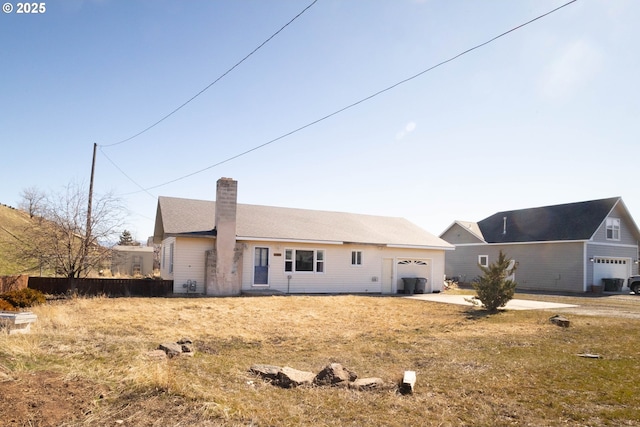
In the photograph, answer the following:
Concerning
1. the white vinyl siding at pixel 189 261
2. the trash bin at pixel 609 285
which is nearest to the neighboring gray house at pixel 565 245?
the trash bin at pixel 609 285

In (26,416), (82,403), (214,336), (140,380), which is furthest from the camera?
(214,336)

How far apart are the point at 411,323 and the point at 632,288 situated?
24245 mm

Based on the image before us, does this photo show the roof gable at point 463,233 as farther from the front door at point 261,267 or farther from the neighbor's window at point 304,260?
the front door at point 261,267

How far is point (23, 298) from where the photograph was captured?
13203 mm

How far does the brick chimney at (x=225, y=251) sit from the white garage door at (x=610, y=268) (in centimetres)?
2340

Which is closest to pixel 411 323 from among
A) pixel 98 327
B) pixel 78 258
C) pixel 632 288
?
pixel 98 327

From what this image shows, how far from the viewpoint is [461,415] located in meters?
5.29

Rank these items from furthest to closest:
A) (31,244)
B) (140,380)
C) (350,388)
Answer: (31,244) < (350,388) < (140,380)

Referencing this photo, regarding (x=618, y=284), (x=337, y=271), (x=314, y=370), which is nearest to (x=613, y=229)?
(x=618, y=284)

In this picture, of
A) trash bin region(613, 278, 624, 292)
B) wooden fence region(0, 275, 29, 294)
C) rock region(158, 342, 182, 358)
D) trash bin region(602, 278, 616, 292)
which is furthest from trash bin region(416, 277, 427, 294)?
rock region(158, 342, 182, 358)

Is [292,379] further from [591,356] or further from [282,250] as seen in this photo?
[282,250]

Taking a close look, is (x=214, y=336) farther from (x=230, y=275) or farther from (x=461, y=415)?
(x=230, y=275)

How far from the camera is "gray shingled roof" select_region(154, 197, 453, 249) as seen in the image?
69.6ft

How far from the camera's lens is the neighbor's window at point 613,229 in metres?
30.3
